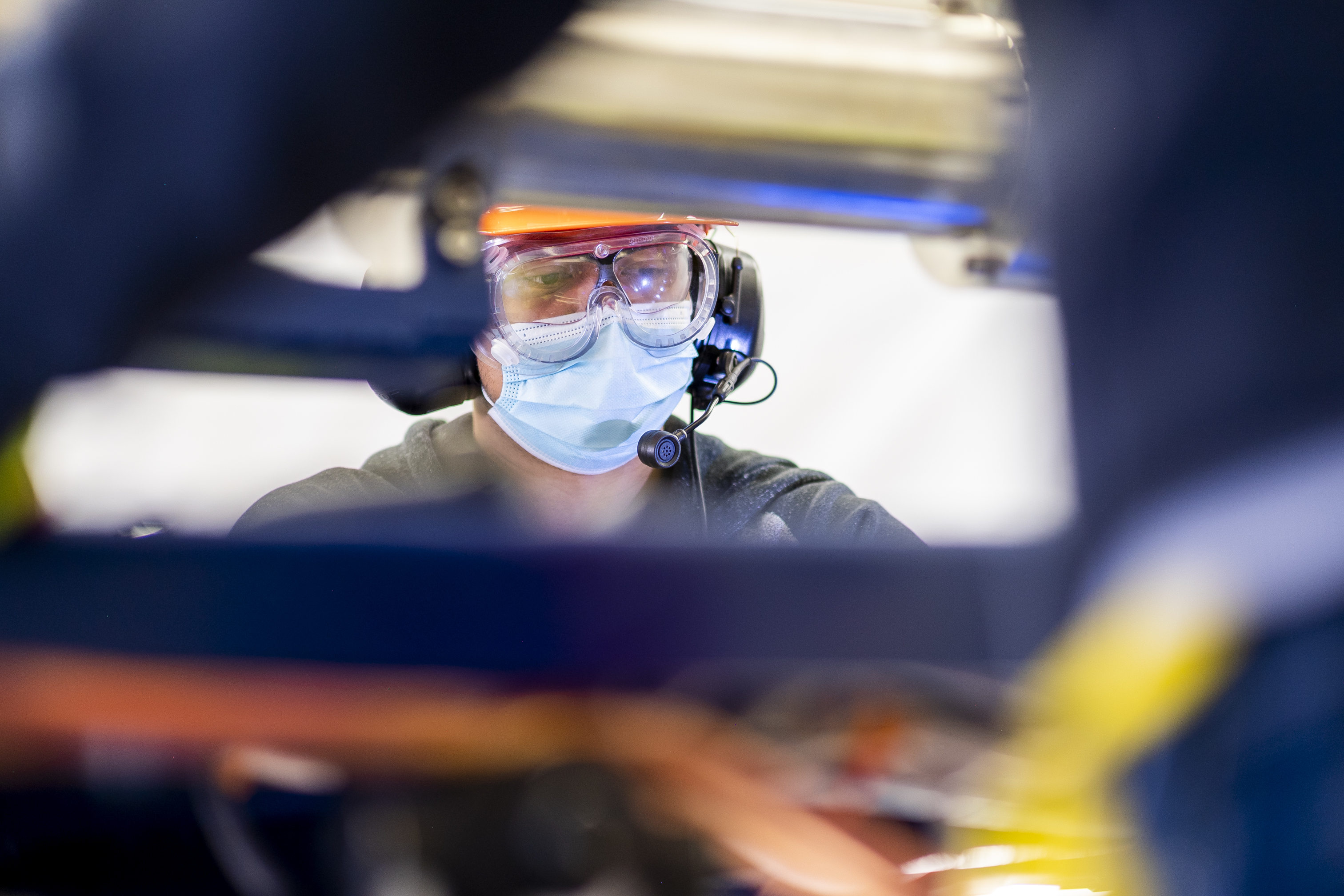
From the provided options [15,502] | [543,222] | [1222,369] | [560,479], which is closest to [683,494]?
[560,479]

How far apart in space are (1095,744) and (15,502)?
35.2 inches

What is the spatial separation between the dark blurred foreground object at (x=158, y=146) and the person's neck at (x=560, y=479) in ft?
2.36

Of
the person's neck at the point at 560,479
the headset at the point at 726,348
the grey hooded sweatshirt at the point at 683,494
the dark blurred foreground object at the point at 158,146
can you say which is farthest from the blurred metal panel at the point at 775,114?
the headset at the point at 726,348

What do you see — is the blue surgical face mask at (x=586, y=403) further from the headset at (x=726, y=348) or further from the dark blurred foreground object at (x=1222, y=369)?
the dark blurred foreground object at (x=1222, y=369)

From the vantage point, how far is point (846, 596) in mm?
971

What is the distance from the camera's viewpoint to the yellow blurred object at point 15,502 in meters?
0.92

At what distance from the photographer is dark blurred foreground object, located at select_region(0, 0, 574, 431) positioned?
0.95 m

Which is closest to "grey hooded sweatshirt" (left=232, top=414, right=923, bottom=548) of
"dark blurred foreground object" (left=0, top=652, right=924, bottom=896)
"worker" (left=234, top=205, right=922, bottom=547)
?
"worker" (left=234, top=205, right=922, bottom=547)

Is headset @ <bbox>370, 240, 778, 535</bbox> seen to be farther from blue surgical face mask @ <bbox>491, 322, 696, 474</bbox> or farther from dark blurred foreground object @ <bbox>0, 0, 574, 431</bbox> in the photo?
dark blurred foreground object @ <bbox>0, 0, 574, 431</bbox>

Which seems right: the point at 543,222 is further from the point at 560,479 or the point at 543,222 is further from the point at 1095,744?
the point at 1095,744

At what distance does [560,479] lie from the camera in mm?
1966

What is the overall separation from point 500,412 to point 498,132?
36.6 inches

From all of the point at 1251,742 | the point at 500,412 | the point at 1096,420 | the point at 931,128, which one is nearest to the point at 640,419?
the point at 500,412

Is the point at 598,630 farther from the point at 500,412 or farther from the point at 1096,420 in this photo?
the point at 500,412
